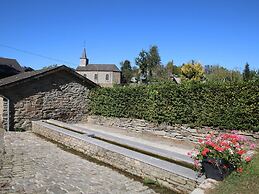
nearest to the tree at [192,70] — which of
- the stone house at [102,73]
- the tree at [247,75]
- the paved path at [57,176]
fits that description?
the tree at [247,75]

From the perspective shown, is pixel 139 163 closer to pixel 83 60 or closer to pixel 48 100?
pixel 48 100

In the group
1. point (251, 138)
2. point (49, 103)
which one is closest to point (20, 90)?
point (49, 103)

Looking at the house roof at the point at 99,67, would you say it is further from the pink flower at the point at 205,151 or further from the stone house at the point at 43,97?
the pink flower at the point at 205,151

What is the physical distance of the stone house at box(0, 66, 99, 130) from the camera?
1534 centimetres

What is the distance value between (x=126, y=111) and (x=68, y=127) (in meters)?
4.01

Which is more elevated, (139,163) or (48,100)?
(48,100)

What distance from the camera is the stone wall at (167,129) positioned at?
1206 centimetres

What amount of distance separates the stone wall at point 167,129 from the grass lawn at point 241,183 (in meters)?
5.34

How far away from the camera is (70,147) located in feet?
36.5

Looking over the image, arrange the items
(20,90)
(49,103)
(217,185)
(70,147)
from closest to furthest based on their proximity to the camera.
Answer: (217,185) < (70,147) < (20,90) < (49,103)

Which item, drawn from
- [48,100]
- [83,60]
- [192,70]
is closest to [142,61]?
[192,70]

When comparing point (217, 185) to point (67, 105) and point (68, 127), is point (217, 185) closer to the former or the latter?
point (68, 127)

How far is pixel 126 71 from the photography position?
75438 mm

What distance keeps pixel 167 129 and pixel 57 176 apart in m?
7.68
